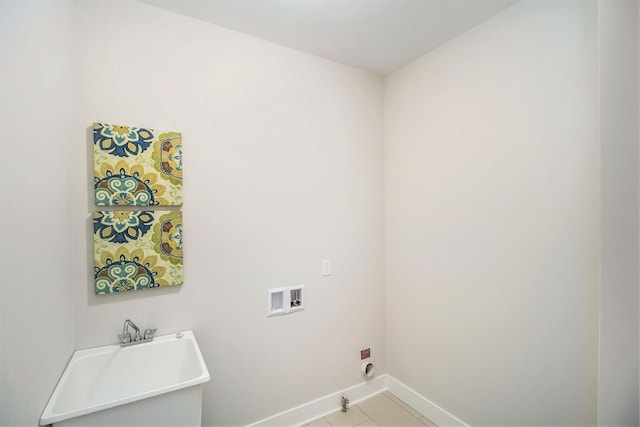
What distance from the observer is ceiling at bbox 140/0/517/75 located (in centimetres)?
167

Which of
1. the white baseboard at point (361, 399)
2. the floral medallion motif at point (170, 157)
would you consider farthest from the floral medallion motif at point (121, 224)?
the white baseboard at point (361, 399)

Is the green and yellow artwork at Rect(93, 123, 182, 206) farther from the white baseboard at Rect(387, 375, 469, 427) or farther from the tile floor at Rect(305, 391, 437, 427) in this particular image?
the white baseboard at Rect(387, 375, 469, 427)

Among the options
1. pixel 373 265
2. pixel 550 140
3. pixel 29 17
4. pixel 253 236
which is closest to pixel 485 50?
pixel 550 140

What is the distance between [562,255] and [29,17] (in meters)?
2.49

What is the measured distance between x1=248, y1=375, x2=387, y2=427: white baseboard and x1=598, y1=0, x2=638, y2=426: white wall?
1.56 m

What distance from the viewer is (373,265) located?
2.49 meters

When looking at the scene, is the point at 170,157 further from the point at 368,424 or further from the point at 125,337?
the point at 368,424

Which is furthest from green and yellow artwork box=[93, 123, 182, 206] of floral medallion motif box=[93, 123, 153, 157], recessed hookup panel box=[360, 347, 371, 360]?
recessed hookup panel box=[360, 347, 371, 360]

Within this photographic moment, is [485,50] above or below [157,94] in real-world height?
above

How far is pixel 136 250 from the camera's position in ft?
5.26

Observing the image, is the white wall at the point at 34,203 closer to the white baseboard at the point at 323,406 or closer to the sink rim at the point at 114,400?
the sink rim at the point at 114,400

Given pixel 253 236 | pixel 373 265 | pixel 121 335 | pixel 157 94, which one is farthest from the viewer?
pixel 373 265

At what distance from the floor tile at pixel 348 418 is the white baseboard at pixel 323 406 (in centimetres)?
5

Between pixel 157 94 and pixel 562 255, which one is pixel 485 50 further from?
pixel 157 94
